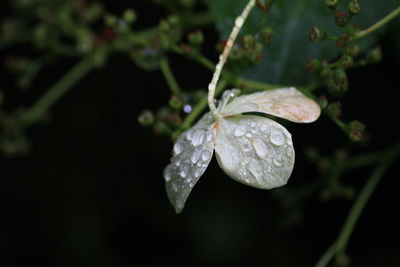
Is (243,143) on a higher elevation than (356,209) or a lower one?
higher

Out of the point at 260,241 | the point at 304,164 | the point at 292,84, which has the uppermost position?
the point at 292,84

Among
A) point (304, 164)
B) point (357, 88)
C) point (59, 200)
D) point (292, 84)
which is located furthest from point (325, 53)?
point (59, 200)

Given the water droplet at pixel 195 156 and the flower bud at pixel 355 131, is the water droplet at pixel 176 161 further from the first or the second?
the flower bud at pixel 355 131

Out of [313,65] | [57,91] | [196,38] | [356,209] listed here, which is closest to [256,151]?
[313,65]

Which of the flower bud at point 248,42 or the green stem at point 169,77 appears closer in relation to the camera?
the flower bud at point 248,42

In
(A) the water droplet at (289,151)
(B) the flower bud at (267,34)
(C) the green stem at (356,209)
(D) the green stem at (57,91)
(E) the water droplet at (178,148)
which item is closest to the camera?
(A) the water droplet at (289,151)

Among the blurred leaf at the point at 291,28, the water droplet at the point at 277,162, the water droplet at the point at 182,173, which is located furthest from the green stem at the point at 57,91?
the water droplet at the point at 277,162

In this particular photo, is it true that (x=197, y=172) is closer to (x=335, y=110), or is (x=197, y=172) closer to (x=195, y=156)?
(x=195, y=156)

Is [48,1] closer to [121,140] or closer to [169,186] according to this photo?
[121,140]
